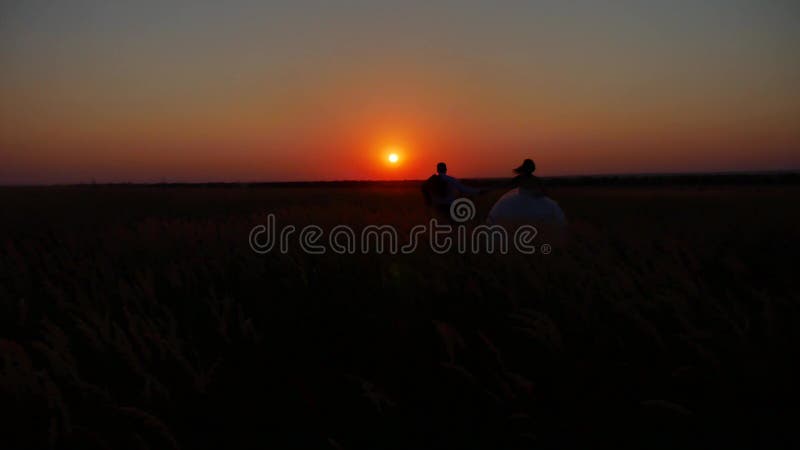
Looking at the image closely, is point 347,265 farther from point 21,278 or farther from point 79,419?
point 21,278

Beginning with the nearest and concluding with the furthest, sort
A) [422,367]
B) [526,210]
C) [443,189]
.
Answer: [422,367], [526,210], [443,189]

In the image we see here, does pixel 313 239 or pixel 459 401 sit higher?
pixel 313 239

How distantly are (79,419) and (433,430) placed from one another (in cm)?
137

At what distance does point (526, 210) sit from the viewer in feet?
19.6

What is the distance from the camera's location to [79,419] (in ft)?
6.30

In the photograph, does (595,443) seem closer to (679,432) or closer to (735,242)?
(679,432)

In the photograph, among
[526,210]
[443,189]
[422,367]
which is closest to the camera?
[422,367]

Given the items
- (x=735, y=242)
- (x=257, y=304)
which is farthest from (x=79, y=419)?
(x=735, y=242)

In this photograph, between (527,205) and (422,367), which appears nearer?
(422,367)

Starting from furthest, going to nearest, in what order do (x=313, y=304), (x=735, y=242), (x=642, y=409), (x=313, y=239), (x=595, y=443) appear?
1. (x=735, y=242)
2. (x=313, y=239)
3. (x=313, y=304)
4. (x=642, y=409)
5. (x=595, y=443)

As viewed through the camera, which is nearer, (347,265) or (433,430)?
(433,430)

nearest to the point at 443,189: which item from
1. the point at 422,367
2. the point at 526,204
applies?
the point at 526,204

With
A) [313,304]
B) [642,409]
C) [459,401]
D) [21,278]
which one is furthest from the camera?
[21,278]

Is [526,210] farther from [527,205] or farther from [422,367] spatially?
[422,367]
